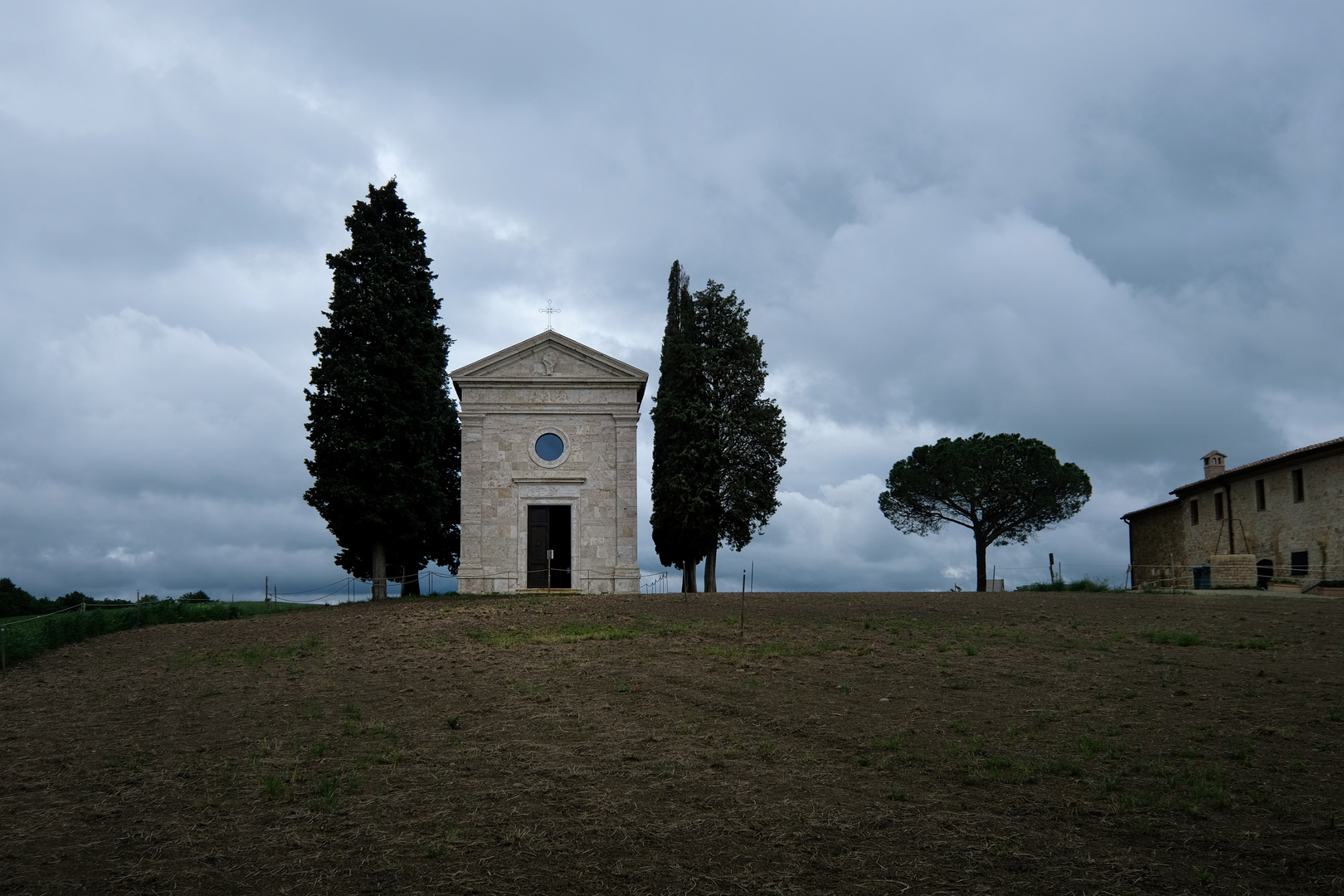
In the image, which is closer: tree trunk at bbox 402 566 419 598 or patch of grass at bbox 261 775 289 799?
patch of grass at bbox 261 775 289 799

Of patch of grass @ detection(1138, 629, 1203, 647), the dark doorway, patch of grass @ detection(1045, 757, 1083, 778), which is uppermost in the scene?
the dark doorway

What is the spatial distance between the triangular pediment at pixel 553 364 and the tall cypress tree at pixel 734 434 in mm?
3606

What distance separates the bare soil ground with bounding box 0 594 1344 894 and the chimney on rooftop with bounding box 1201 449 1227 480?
25.0 metres

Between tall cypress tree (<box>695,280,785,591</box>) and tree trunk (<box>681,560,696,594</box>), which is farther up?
tall cypress tree (<box>695,280,785,591</box>)

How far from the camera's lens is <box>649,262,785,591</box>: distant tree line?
32406 millimetres

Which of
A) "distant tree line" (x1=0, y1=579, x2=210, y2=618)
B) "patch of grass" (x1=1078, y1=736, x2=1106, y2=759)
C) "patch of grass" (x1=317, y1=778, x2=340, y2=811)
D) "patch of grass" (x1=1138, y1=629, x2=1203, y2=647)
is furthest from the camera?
"distant tree line" (x1=0, y1=579, x2=210, y2=618)

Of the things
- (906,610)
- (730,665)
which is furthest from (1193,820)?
(906,610)

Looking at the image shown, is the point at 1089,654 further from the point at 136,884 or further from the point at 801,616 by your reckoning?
the point at 136,884

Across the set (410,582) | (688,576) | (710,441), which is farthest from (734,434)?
(410,582)

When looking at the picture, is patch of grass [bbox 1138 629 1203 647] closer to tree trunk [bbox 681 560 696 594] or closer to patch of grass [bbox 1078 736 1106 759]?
patch of grass [bbox 1078 736 1106 759]

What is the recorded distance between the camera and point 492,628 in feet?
65.8

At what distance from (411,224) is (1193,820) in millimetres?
27475

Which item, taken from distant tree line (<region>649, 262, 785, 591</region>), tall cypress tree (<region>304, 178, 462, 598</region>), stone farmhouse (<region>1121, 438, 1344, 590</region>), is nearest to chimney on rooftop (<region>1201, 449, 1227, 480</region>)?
stone farmhouse (<region>1121, 438, 1344, 590</region>)

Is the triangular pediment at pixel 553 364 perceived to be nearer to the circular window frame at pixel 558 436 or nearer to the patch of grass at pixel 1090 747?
the circular window frame at pixel 558 436
